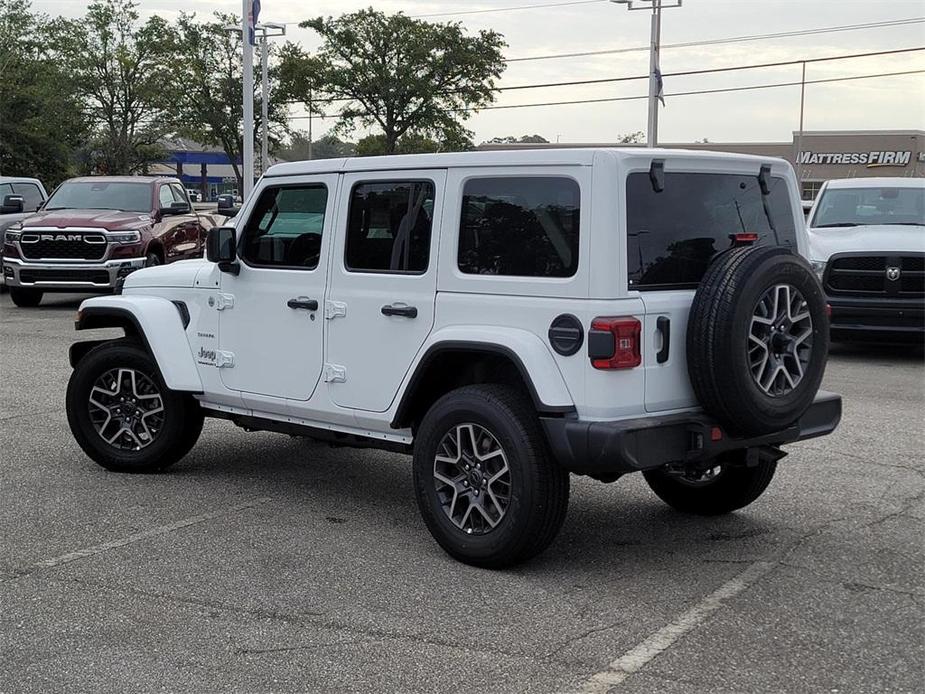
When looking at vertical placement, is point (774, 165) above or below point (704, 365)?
above

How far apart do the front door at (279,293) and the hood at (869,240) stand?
7347mm

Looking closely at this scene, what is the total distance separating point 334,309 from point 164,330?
1.40 metres

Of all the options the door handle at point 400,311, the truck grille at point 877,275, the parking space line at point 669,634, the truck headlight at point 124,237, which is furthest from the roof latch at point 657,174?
the truck headlight at point 124,237

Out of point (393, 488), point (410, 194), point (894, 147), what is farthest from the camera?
point (894, 147)

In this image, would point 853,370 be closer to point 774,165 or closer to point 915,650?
point 774,165

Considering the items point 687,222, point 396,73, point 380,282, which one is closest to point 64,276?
point 380,282

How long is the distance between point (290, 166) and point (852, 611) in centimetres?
363

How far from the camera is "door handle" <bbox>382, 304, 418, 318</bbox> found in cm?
560

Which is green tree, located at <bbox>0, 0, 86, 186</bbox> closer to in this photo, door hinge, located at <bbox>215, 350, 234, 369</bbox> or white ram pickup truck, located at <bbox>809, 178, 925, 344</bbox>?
white ram pickup truck, located at <bbox>809, 178, 925, 344</bbox>

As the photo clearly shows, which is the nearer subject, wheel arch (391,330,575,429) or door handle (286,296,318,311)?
wheel arch (391,330,575,429)

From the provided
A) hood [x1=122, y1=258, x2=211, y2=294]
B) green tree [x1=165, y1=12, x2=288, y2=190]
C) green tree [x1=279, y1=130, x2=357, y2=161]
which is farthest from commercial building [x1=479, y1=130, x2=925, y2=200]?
hood [x1=122, y1=258, x2=211, y2=294]

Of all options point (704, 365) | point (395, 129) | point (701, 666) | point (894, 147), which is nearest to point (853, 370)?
point (704, 365)

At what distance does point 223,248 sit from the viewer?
6496 millimetres

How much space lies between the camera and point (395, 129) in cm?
6047
